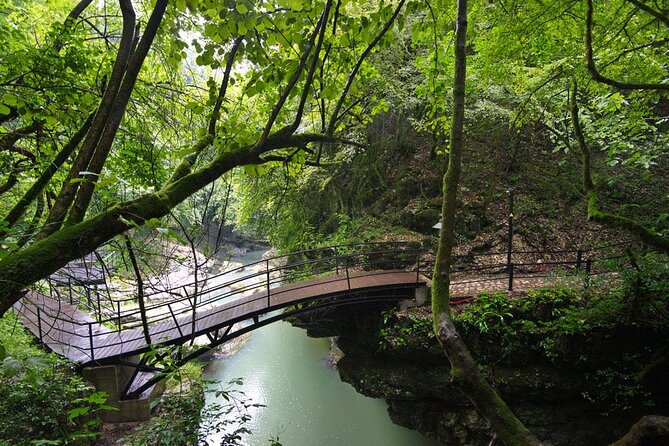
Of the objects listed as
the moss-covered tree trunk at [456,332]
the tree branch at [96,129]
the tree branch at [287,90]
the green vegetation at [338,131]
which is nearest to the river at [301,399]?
the green vegetation at [338,131]

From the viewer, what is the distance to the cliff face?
6.06 meters

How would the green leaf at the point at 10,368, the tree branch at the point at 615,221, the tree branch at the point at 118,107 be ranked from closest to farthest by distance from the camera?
1. the green leaf at the point at 10,368
2. the tree branch at the point at 118,107
3. the tree branch at the point at 615,221

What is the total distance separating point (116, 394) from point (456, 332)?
7.30 m

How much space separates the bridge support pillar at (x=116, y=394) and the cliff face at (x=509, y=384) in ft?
15.3

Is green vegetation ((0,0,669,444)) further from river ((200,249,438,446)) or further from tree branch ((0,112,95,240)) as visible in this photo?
river ((200,249,438,446))

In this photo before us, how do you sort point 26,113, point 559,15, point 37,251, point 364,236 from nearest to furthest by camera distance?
point 37,251 < point 26,113 < point 559,15 < point 364,236

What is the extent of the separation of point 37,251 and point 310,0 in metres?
2.60

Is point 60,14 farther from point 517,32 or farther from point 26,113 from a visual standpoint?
point 517,32

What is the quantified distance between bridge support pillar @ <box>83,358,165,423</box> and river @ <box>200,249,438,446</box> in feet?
7.58

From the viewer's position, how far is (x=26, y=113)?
2863 mm

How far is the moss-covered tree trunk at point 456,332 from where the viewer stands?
7.75 ft

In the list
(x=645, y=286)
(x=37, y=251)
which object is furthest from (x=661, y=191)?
(x=37, y=251)

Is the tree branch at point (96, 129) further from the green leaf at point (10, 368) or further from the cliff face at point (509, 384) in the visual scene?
the cliff face at point (509, 384)

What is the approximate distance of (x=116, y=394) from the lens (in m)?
6.64
